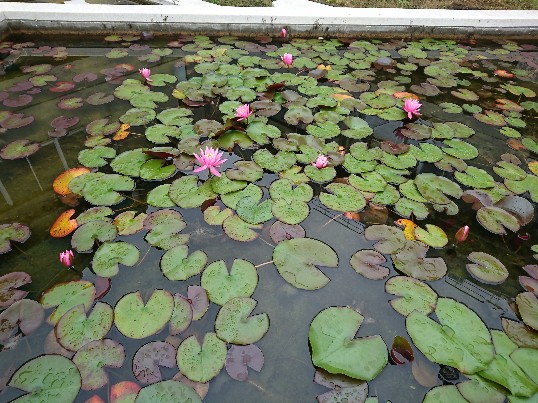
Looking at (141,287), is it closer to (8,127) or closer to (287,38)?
(8,127)

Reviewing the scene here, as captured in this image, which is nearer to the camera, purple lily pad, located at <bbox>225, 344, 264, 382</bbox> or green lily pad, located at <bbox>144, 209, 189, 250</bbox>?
purple lily pad, located at <bbox>225, 344, 264, 382</bbox>

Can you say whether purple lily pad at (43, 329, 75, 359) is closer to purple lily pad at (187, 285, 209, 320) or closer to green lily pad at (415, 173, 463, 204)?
purple lily pad at (187, 285, 209, 320)

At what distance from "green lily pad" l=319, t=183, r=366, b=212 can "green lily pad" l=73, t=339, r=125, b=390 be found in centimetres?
146

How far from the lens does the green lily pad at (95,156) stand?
250 centimetres

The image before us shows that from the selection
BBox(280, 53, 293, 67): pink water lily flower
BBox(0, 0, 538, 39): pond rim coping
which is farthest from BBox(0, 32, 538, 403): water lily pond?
BBox(0, 0, 538, 39): pond rim coping

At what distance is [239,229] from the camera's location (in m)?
2.12

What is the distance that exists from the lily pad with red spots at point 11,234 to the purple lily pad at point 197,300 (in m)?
1.08

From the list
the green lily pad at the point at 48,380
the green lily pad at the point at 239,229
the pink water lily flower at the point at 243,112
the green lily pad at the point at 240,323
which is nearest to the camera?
the green lily pad at the point at 48,380

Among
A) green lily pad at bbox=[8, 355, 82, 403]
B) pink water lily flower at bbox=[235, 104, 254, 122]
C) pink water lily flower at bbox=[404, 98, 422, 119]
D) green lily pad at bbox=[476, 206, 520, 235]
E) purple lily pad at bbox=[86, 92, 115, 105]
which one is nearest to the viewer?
green lily pad at bbox=[8, 355, 82, 403]

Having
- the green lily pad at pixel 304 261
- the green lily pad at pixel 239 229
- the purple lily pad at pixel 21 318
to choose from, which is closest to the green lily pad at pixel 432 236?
the green lily pad at pixel 304 261

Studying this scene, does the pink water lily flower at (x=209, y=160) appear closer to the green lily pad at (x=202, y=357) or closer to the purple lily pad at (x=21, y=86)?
the green lily pad at (x=202, y=357)

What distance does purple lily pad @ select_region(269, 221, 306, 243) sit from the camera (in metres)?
2.08

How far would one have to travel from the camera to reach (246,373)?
152cm

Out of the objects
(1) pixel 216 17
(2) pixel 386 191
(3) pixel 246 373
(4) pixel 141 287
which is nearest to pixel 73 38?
(1) pixel 216 17
